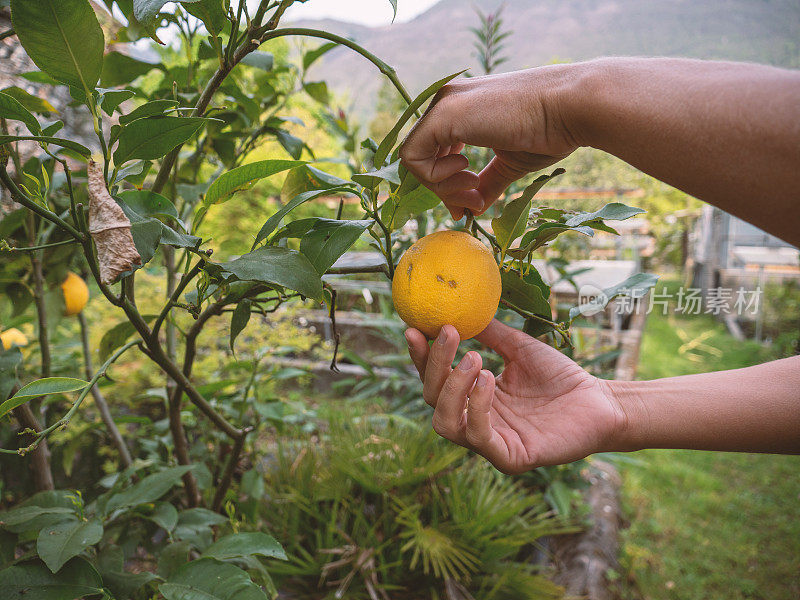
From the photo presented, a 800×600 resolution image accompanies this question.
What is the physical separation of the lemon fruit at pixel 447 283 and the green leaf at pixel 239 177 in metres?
0.15

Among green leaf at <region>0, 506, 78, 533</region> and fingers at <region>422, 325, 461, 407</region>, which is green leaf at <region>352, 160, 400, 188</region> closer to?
fingers at <region>422, 325, 461, 407</region>

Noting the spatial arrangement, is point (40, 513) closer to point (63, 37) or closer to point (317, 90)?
point (63, 37)

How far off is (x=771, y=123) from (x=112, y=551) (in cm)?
82

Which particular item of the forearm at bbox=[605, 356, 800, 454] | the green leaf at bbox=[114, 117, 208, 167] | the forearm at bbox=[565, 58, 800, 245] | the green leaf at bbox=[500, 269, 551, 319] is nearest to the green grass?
the forearm at bbox=[605, 356, 800, 454]

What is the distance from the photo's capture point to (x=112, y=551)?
604 mm

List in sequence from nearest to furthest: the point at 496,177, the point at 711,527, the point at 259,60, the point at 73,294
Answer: the point at 496,177 < the point at 259,60 < the point at 73,294 < the point at 711,527

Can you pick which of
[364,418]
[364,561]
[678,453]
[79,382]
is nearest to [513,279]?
[79,382]

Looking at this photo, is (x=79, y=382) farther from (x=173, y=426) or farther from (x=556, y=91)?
(x=556, y=91)

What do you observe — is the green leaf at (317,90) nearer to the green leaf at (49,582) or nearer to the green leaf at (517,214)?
the green leaf at (517,214)

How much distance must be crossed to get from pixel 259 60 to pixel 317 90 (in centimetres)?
19

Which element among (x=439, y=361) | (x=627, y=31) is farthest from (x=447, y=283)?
(x=627, y=31)

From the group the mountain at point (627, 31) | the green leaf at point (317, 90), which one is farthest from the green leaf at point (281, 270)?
the mountain at point (627, 31)

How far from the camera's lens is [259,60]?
0.69 meters

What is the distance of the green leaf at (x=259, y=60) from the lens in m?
0.67
